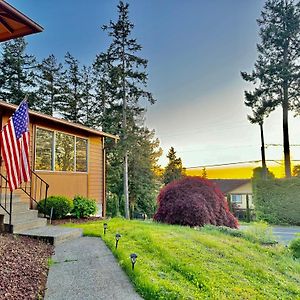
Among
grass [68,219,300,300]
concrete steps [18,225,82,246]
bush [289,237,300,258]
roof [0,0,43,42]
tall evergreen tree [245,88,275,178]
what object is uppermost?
tall evergreen tree [245,88,275,178]

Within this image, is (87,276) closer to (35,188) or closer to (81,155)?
(35,188)

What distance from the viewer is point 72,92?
2639cm

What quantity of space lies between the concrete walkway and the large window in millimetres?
5228

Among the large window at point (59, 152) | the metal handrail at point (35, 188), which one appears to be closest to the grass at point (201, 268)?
the metal handrail at point (35, 188)

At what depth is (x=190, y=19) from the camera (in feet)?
42.0

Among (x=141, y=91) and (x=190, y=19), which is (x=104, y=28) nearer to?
(x=141, y=91)

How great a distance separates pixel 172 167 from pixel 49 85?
44.2ft

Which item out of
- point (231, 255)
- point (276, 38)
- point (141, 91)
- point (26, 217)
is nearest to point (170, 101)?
point (141, 91)

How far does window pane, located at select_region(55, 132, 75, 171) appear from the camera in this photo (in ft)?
36.3

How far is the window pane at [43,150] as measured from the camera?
1026 centimetres

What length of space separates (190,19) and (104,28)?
30.0ft

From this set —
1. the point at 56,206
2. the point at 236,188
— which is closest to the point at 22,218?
the point at 56,206

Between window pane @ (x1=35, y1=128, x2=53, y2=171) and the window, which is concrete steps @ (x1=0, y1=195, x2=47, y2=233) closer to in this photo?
window pane @ (x1=35, y1=128, x2=53, y2=171)

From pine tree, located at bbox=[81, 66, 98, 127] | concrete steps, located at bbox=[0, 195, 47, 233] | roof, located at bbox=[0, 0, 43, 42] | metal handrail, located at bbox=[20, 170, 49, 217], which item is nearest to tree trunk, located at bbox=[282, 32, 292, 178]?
pine tree, located at bbox=[81, 66, 98, 127]
